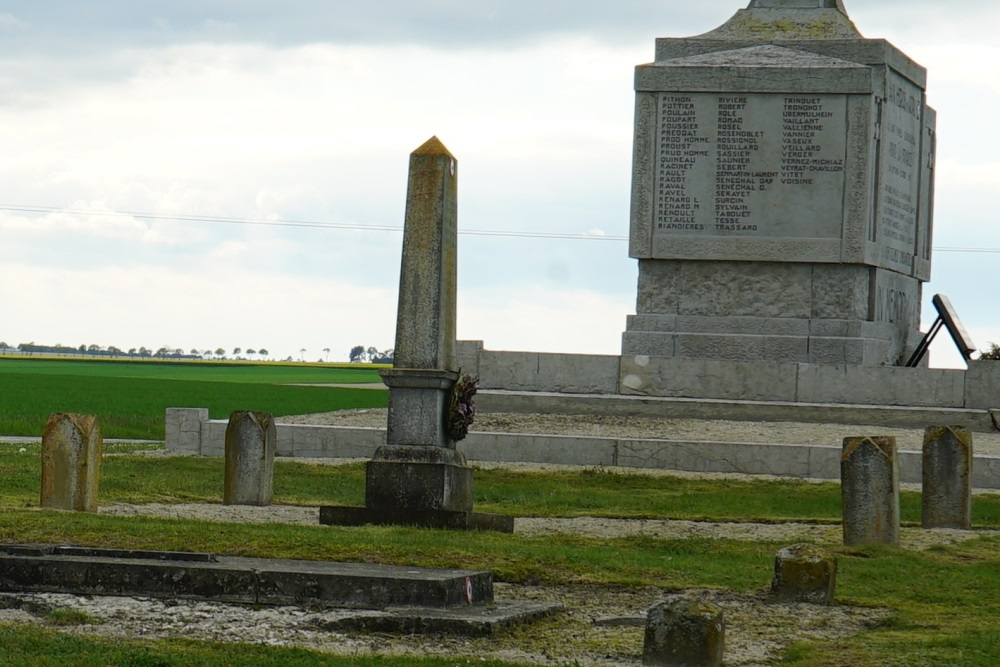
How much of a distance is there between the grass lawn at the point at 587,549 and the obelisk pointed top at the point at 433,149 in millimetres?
3340

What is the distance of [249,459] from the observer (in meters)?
15.8

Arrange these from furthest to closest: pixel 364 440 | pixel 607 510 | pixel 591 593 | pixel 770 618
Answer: pixel 364 440 < pixel 607 510 < pixel 591 593 < pixel 770 618

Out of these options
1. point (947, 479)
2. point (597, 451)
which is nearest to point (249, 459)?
point (597, 451)

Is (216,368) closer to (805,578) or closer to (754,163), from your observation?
(754,163)

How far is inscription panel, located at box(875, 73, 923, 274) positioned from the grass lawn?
8.37 metres

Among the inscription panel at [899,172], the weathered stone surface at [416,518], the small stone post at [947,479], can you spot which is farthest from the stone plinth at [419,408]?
the inscription panel at [899,172]

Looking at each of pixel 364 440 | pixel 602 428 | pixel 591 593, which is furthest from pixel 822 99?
pixel 591 593

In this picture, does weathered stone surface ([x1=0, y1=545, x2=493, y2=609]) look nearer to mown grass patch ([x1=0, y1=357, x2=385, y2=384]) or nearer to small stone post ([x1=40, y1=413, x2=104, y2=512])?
small stone post ([x1=40, y1=413, x2=104, y2=512])

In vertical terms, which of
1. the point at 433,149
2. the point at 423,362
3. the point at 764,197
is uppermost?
the point at 764,197

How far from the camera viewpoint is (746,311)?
24828mm

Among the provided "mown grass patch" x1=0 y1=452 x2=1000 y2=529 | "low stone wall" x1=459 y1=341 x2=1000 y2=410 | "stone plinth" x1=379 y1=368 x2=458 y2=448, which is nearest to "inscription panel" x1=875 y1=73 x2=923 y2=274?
"low stone wall" x1=459 y1=341 x2=1000 y2=410

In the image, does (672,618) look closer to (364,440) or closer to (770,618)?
(770,618)

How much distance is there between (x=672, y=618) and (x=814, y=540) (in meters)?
6.28

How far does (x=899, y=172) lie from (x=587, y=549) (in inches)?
619
